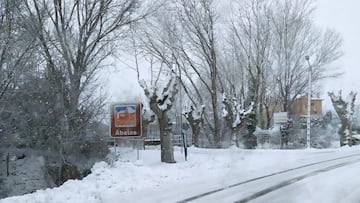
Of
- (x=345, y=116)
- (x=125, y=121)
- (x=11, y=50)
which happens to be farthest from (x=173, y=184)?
(x=345, y=116)

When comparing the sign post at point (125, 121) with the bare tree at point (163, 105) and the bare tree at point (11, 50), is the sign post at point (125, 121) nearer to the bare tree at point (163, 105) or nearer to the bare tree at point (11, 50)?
the bare tree at point (163, 105)

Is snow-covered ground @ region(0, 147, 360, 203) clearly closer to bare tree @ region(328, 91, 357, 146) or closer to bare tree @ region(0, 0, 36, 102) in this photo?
bare tree @ region(0, 0, 36, 102)

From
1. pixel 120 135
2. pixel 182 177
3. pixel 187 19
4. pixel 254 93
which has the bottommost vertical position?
pixel 182 177

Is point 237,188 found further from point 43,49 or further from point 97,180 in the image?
point 43,49

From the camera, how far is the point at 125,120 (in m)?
19.2

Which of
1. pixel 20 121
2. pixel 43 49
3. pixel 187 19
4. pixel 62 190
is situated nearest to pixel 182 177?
pixel 62 190

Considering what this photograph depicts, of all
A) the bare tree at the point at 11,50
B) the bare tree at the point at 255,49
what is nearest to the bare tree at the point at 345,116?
the bare tree at the point at 255,49

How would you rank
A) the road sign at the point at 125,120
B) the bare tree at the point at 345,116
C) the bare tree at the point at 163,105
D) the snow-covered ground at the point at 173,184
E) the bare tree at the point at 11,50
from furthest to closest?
the bare tree at the point at 345,116, the bare tree at the point at 163,105, the road sign at the point at 125,120, the bare tree at the point at 11,50, the snow-covered ground at the point at 173,184

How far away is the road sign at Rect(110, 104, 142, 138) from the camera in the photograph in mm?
19062

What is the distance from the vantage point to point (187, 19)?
35.3 metres

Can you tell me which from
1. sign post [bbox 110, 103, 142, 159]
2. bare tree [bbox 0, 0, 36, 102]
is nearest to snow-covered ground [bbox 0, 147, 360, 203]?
sign post [bbox 110, 103, 142, 159]

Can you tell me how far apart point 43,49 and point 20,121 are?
3.34 metres

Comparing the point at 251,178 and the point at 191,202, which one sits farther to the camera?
the point at 251,178

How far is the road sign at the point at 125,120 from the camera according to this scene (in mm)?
19062
